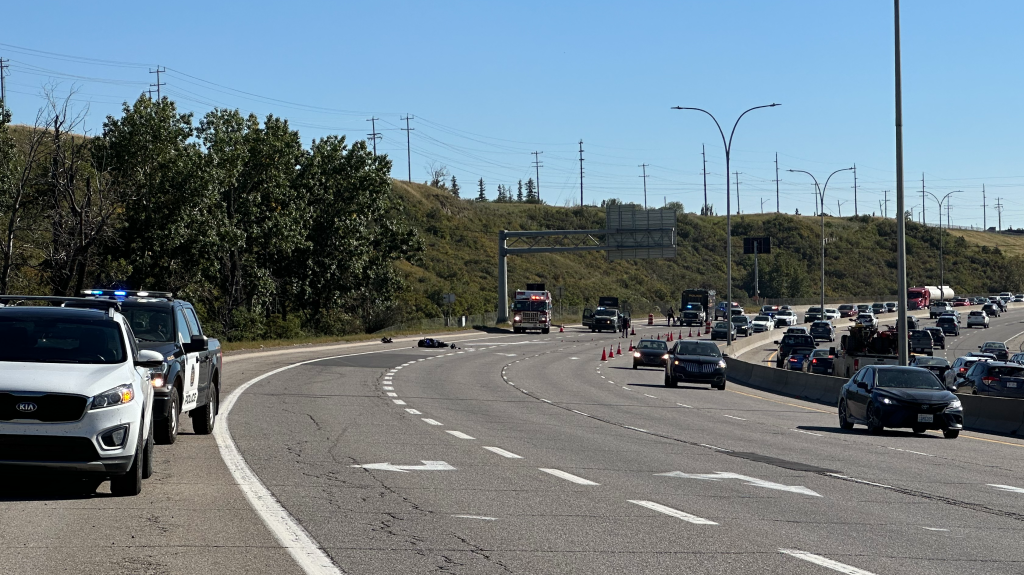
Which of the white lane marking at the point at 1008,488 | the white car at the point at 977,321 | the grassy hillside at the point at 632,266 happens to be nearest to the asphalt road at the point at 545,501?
the white lane marking at the point at 1008,488

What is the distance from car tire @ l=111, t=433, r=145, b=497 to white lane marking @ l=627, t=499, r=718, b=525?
440 centimetres

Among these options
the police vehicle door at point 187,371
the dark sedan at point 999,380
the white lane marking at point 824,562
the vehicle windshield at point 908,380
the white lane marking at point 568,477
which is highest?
the police vehicle door at point 187,371

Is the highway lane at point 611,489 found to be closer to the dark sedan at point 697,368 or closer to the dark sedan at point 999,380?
the dark sedan at point 697,368

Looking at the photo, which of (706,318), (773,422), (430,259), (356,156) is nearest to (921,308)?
(706,318)

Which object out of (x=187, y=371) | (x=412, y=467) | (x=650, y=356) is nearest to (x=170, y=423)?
(x=187, y=371)

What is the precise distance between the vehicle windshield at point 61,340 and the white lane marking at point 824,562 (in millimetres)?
6183

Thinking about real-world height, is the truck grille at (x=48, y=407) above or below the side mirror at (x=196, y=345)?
below

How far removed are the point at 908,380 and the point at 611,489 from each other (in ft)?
41.1

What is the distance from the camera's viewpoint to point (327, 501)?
1070cm

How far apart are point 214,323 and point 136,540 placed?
50736mm

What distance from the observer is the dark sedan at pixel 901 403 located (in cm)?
2148

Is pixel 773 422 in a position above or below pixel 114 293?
below

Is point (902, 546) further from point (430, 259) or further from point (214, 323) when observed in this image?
point (430, 259)

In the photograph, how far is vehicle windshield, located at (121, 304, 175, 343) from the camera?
15.5m
